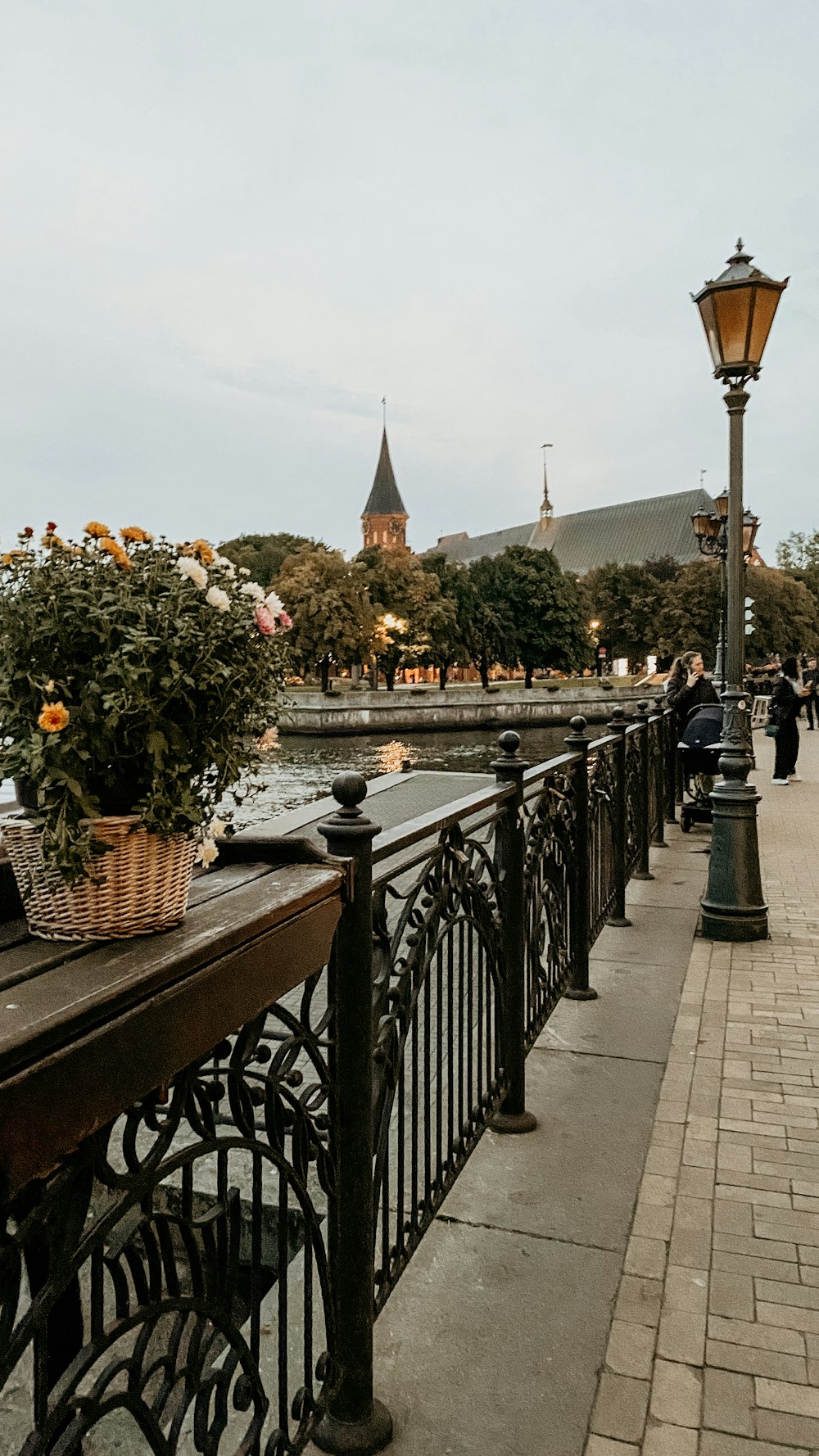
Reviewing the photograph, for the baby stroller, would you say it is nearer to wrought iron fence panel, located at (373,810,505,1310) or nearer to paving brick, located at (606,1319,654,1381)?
wrought iron fence panel, located at (373,810,505,1310)

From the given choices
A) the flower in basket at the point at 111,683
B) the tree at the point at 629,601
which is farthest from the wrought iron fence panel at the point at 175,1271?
the tree at the point at 629,601

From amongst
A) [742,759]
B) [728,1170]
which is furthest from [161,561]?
[742,759]

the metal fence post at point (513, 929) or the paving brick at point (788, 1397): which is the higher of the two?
the metal fence post at point (513, 929)

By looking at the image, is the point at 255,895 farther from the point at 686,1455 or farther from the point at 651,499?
the point at 651,499

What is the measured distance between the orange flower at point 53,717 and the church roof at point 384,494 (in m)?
123

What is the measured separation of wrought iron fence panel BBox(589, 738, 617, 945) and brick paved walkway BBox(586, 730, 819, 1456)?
2.40 ft

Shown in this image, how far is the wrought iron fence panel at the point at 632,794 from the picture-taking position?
733 centimetres

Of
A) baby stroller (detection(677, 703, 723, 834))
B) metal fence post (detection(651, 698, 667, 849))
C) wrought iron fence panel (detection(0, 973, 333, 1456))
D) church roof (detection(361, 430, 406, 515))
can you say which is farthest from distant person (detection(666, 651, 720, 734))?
church roof (detection(361, 430, 406, 515))

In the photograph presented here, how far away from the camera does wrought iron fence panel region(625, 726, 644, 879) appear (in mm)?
7332

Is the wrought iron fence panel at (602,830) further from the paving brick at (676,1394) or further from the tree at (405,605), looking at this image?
the tree at (405,605)

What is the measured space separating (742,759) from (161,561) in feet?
18.8

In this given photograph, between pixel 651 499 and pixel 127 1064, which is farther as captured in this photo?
pixel 651 499

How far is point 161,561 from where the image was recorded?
162 cm

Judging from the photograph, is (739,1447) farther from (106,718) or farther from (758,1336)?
(106,718)
